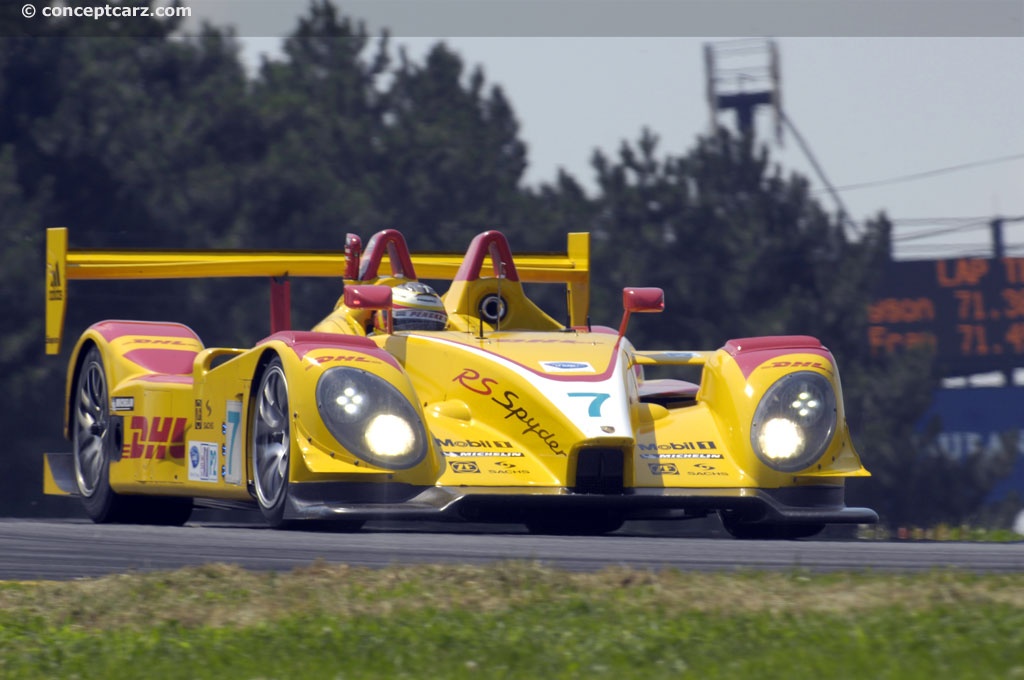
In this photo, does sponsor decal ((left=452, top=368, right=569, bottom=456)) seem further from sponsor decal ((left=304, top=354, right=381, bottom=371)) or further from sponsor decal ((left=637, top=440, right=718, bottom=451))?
sponsor decal ((left=304, top=354, right=381, bottom=371))

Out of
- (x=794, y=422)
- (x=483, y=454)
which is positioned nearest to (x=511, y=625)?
(x=483, y=454)

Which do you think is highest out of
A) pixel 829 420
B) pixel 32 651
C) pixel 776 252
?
pixel 776 252

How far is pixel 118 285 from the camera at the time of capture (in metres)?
33.6

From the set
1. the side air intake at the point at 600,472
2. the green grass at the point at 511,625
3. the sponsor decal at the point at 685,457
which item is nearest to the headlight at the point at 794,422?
the sponsor decal at the point at 685,457

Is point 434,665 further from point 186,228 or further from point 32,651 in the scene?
point 186,228

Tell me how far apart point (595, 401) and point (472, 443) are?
→ 67 cm

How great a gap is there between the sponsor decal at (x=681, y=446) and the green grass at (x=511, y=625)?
110 inches

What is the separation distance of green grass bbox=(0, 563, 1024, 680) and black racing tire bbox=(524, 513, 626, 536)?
4.25 metres

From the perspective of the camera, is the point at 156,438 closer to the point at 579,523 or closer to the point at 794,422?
the point at 579,523

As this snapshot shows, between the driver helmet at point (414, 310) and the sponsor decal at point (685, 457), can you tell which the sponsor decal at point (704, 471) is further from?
the driver helmet at point (414, 310)

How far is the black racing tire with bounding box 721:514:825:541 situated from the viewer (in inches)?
394

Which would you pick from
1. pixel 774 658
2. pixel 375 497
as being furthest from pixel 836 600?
pixel 375 497

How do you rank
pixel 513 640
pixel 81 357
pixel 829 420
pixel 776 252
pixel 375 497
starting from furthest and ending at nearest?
pixel 776 252 → pixel 81 357 → pixel 829 420 → pixel 375 497 → pixel 513 640

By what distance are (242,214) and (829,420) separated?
86.7 feet
